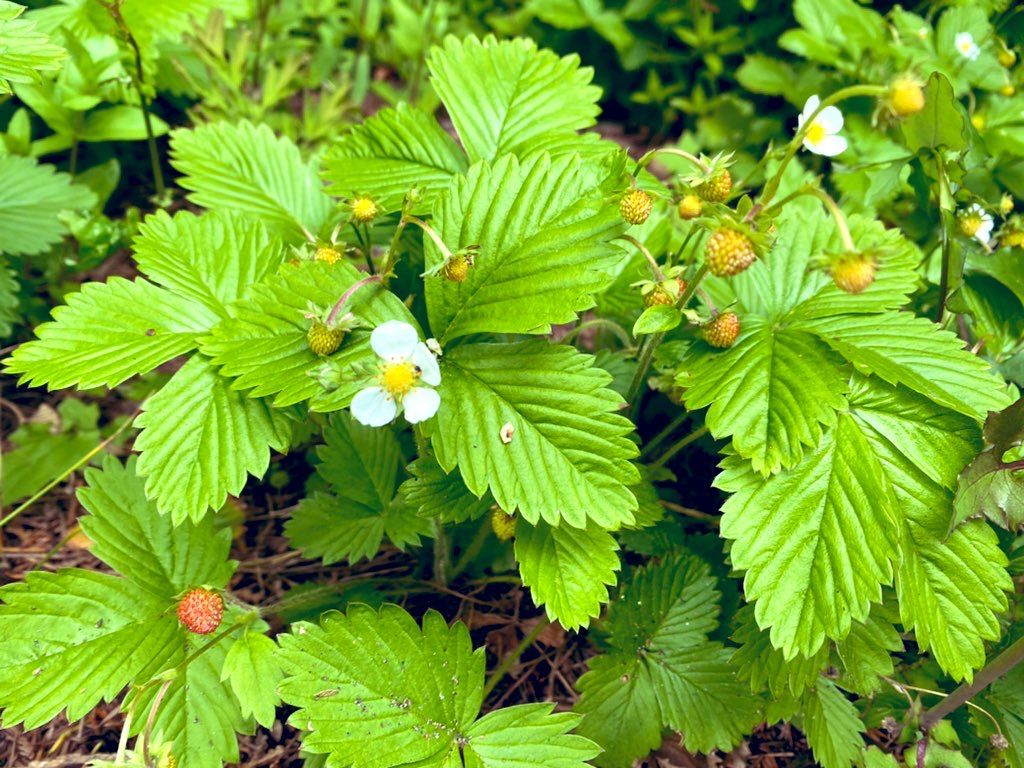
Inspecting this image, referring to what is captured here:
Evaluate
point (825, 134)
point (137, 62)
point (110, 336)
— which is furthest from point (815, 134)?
point (137, 62)

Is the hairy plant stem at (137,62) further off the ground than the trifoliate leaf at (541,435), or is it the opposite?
the hairy plant stem at (137,62)

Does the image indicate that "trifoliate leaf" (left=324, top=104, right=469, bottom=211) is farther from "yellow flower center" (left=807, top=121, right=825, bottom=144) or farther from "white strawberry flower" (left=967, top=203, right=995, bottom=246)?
"white strawberry flower" (left=967, top=203, right=995, bottom=246)

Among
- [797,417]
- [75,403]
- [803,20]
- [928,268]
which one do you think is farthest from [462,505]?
[803,20]

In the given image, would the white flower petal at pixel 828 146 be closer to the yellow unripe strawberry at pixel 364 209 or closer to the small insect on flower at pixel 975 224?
the small insect on flower at pixel 975 224

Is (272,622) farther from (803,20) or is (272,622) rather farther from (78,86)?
(803,20)

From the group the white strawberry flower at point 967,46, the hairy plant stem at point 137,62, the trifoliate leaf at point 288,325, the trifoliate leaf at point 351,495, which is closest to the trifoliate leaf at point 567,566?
the trifoliate leaf at point 351,495

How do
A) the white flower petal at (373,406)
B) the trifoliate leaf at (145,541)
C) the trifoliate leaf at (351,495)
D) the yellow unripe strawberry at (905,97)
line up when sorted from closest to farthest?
1. the yellow unripe strawberry at (905,97)
2. the white flower petal at (373,406)
3. the trifoliate leaf at (145,541)
4. the trifoliate leaf at (351,495)

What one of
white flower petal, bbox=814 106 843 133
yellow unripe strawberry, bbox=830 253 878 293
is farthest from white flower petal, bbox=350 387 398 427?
white flower petal, bbox=814 106 843 133
